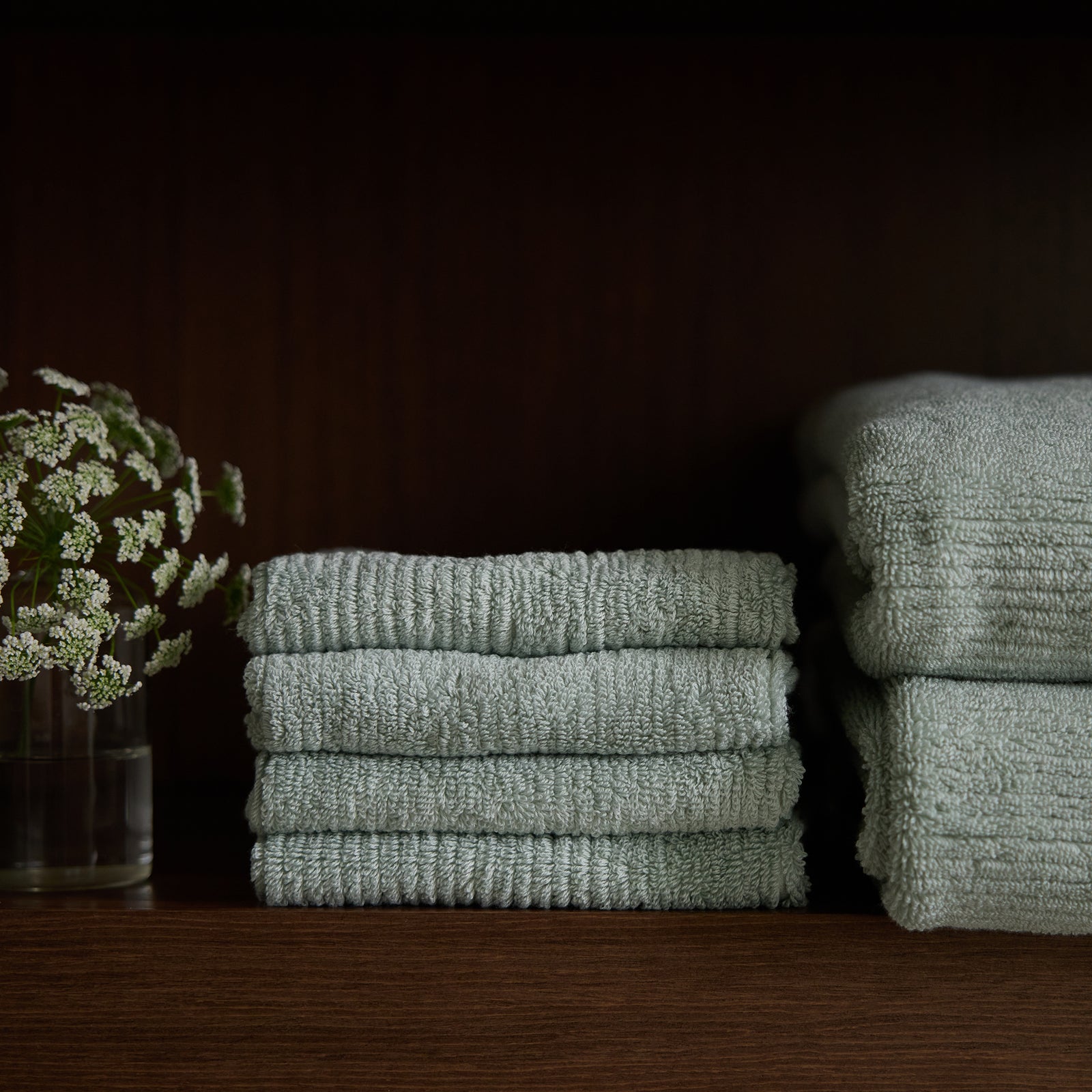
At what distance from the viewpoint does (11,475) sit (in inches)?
20.3

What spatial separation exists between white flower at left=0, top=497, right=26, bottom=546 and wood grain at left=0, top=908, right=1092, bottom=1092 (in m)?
0.17

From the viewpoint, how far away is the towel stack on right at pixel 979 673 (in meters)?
0.45

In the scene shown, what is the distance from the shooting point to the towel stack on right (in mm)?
454

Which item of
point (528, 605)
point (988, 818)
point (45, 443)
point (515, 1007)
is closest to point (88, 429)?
point (45, 443)

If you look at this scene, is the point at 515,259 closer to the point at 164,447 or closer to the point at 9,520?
the point at 164,447

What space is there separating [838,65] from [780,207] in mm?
103

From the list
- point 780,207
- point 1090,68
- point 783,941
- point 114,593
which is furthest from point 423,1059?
point 1090,68

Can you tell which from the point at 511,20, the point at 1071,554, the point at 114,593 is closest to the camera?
the point at 1071,554

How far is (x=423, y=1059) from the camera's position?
46cm

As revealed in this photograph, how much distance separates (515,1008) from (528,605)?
0.58ft

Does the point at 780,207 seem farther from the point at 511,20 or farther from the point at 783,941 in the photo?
the point at 783,941

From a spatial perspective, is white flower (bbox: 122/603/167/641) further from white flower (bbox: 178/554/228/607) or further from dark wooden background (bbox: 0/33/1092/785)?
dark wooden background (bbox: 0/33/1092/785)

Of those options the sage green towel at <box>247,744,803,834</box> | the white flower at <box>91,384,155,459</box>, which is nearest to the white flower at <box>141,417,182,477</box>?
the white flower at <box>91,384,155,459</box>

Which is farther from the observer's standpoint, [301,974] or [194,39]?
[194,39]
